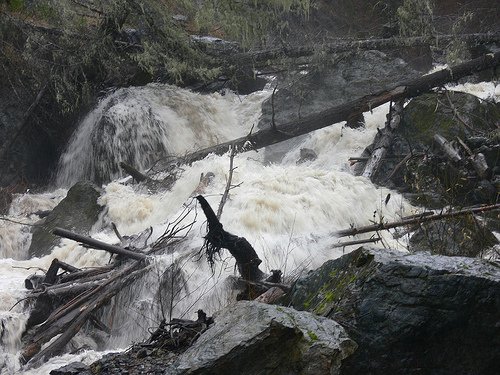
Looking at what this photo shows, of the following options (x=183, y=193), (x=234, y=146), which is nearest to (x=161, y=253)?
(x=183, y=193)

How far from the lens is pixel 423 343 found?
333 cm

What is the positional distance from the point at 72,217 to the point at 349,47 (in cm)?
691

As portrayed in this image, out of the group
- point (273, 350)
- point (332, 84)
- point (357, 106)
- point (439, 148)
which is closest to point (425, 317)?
point (273, 350)

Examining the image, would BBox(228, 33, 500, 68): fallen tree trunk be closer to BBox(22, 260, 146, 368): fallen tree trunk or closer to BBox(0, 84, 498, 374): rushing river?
BBox(0, 84, 498, 374): rushing river

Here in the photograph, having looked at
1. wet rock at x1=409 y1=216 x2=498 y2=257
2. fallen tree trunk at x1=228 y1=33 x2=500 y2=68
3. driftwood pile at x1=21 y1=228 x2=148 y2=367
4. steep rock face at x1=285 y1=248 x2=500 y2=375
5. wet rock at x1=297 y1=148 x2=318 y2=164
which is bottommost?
wet rock at x1=297 y1=148 x2=318 y2=164

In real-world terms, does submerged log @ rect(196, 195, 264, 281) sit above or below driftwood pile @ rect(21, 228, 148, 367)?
above

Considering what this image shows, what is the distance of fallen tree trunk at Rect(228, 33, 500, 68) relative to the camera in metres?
12.2

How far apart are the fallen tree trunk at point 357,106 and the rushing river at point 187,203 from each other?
0.44m

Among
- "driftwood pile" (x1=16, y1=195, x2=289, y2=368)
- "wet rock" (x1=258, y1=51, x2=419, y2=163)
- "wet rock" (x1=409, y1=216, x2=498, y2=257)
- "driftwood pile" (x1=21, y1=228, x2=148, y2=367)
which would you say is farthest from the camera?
"wet rock" (x1=258, y1=51, x2=419, y2=163)

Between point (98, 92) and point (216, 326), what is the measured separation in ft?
33.6

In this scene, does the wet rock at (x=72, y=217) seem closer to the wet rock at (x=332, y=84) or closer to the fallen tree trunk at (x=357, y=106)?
the fallen tree trunk at (x=357, y=106)

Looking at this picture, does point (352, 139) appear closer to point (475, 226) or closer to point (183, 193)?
point (183, 193)

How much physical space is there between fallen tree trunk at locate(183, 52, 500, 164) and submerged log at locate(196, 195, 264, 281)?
5500 mm

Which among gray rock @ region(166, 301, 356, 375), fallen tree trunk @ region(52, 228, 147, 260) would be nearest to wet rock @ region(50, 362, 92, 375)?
gray rock @ region(166, 301, 356, 375)
